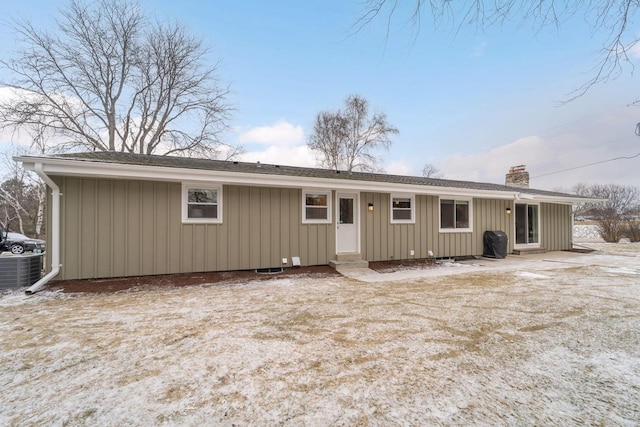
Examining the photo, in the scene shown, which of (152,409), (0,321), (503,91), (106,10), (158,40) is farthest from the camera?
(158,40)

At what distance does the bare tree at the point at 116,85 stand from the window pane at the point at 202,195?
32.4ft

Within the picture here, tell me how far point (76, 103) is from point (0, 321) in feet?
43.6

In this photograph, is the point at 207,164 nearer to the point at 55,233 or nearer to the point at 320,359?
the point at 55,233

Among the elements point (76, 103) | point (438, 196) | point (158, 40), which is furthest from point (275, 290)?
point (158, 40)

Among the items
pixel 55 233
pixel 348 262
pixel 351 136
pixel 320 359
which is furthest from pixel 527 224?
pixel 55 233

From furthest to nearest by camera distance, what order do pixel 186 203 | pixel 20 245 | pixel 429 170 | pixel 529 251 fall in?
pixel 429 170, pixel 20 245, pixel 529 251, pixel 186 203

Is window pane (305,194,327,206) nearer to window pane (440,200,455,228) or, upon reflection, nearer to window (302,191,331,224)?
window (302,191,331,224)

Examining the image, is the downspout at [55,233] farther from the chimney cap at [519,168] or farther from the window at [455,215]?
the chimney cap at [519,168]

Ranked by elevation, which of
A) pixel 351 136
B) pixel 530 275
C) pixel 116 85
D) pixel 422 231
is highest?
pixel 116 85

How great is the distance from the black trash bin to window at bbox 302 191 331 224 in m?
5.73

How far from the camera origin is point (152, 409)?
173 centimetres

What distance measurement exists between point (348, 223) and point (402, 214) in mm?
1773

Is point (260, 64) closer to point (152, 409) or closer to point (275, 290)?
point (275, 290)

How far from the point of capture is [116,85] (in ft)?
43.7
